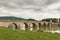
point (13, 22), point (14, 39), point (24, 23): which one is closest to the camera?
point (14, 39)

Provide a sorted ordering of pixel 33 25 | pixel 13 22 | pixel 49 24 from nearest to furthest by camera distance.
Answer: pixel 13 22 → pixel 33 25 → pixel 49 24

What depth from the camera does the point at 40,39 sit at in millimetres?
17906

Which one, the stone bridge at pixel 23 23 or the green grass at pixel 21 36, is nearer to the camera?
the green grass at pixel 21 36

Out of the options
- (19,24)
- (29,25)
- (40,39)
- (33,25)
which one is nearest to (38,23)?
(33,25)

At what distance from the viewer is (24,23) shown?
76.6 m

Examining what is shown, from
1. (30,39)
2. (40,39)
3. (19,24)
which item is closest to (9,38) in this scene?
(30,39)

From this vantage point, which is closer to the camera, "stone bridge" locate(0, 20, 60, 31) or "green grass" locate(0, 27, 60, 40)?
"green grass" locate(0, 27, 60, 40)

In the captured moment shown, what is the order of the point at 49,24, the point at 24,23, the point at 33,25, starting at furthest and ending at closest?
the point at 49,24 < the point at 33,25 < the point at 24,23

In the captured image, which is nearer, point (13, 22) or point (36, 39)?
point (36, 39)

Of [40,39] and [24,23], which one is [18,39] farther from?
[24,23]

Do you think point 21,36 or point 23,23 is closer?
point 21,36

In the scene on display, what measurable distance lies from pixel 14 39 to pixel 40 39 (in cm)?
279

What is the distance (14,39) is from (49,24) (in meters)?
90.2

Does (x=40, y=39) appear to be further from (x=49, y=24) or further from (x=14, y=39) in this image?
(x=49, y=24)
